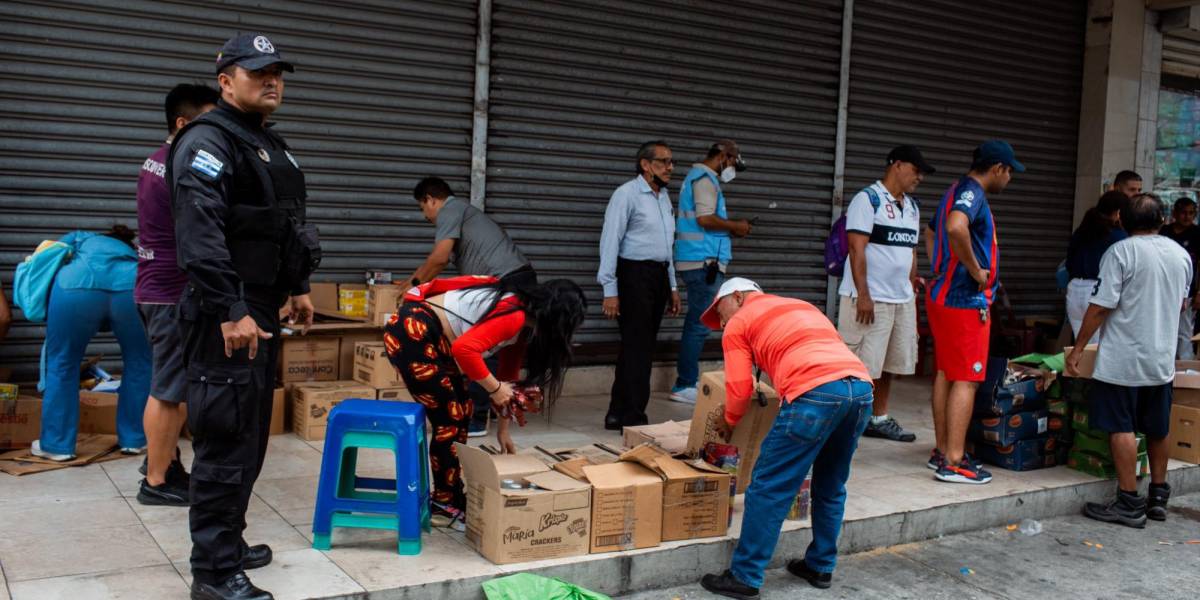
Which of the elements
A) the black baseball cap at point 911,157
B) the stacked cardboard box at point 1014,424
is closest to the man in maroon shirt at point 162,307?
the black baseball cap at point 911,157

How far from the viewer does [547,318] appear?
4.37 m

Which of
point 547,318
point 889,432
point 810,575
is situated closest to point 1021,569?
point 810,575

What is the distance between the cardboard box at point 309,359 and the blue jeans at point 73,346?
1144 mm

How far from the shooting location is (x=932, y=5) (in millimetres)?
9688

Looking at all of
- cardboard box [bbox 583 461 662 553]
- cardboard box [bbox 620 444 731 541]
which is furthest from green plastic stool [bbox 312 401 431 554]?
cardboard box [bbox 620 444 731 541]

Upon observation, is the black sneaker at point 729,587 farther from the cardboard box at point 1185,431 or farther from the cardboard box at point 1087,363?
the cardboard box at point 1185,431

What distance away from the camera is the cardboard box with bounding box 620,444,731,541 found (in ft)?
14.5

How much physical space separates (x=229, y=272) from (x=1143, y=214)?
4954mm

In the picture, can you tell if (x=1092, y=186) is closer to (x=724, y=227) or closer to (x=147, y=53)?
(x=724, y=227)

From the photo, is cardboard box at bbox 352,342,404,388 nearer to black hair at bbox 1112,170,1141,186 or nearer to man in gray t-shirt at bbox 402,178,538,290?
man in gray t-shirt at bbox 402,178,538,290

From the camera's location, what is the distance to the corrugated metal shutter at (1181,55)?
11305 millimetres

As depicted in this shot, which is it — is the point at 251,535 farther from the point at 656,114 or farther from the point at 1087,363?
the point at 656,114

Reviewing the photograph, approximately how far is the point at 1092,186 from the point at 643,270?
641 centimetres

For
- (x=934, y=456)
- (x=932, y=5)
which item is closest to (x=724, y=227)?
(x=934, y=456)
